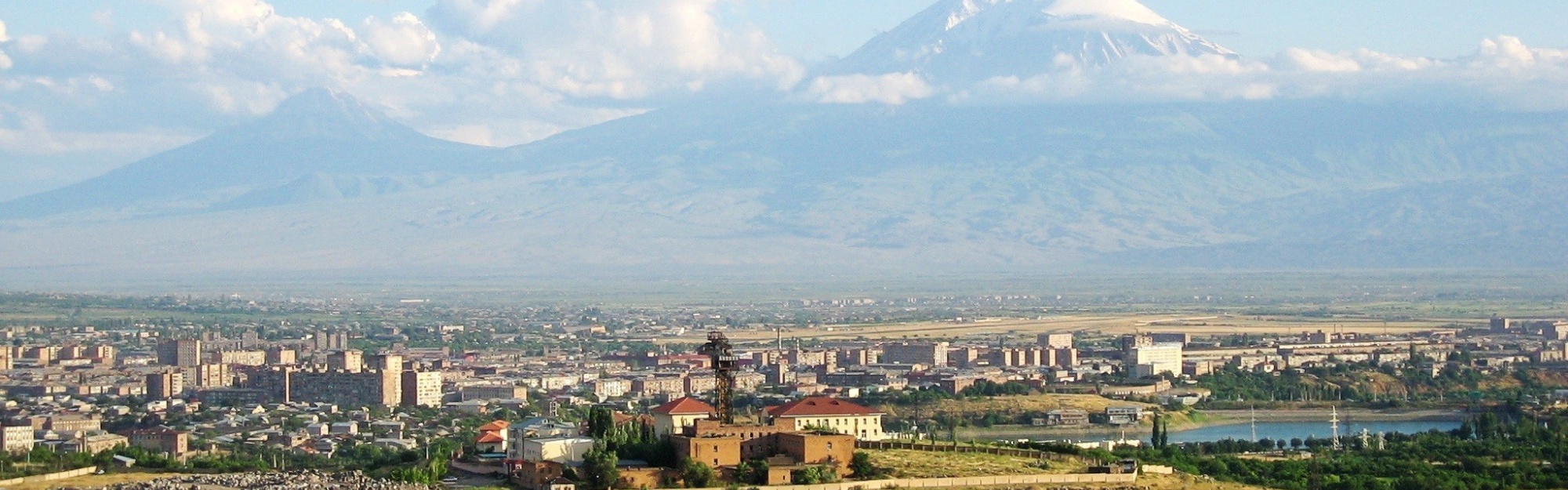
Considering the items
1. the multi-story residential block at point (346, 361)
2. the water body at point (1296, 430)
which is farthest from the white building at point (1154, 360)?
the multi-story residential block at point (346, 361)

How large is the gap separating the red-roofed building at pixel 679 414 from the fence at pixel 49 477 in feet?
36.7

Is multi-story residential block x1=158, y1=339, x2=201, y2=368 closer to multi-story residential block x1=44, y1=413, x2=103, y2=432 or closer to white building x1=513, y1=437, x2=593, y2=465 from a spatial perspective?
multi-story residential block x1=44, y1=413, x2=103, y2=432

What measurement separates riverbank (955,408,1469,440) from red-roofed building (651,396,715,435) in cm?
1765

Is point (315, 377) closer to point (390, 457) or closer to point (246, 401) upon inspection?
point (246, 401)

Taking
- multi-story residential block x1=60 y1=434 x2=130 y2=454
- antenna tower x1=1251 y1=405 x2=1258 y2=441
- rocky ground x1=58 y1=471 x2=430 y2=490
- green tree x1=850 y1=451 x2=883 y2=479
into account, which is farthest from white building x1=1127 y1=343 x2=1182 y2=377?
rocky ground x1=58 y1=471 x2=430 y2=490

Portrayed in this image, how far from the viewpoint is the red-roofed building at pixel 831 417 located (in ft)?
176

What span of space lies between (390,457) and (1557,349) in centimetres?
6411

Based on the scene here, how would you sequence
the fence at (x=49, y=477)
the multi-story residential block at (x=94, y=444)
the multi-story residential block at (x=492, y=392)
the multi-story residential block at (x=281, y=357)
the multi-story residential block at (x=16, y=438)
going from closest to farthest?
the fence at (x=49, y=477) → the multi-story residential block at (x=94, y=444) → the multi-story residential block at (x=16, y=438) → the multi-story residential block at (x=492, y=392) → the multi-story residential block at (x=281, y=357)

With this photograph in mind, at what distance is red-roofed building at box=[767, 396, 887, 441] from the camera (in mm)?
53500

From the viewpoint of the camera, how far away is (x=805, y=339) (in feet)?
422

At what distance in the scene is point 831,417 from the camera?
182ft

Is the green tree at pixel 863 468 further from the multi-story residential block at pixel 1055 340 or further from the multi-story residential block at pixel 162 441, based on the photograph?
the multi-story residential block at pixel 1055 340

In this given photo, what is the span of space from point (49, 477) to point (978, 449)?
17.8m

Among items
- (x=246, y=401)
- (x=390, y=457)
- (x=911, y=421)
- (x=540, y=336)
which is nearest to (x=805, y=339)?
(x=540, y=336)
